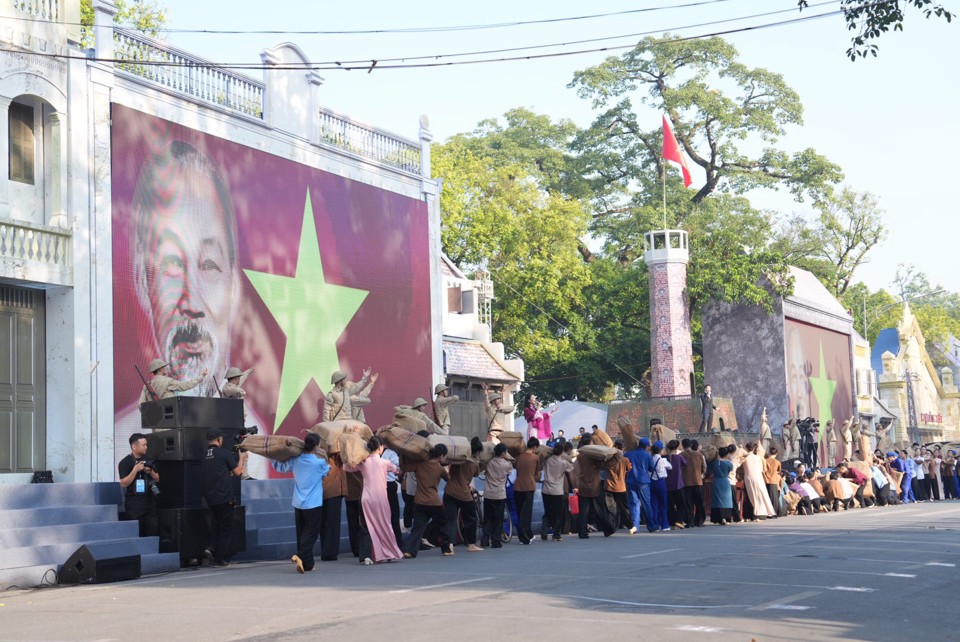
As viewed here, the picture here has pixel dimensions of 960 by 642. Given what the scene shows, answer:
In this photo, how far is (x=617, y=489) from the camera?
69.5ft

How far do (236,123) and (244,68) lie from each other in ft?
3.82

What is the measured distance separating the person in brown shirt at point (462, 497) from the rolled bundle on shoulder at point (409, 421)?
918 mm

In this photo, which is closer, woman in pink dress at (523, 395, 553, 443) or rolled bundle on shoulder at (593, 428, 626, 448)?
rolled bundle on shoulder at (593, 428, 626, 448)

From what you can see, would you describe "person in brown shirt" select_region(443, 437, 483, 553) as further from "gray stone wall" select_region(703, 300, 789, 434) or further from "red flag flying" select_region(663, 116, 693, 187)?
"gray stone wall" select_region(703, 300, 789, 434)

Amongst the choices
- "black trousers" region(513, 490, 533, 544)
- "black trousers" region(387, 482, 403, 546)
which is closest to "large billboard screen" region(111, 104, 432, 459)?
"black trousers" region(387, 482, 403, 546)

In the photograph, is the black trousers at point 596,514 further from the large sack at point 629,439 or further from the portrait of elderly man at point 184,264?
the portrait of elderly man at point 184,264

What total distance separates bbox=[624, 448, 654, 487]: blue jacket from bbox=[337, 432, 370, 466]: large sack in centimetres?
752

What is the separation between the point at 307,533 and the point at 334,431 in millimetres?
2070

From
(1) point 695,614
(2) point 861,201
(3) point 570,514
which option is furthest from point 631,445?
(2) point 861,201

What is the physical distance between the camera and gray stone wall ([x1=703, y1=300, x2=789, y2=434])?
4628cm

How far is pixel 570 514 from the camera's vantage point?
22.4 meters

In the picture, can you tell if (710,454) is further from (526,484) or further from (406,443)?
(406,443)

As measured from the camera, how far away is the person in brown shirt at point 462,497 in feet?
56.8

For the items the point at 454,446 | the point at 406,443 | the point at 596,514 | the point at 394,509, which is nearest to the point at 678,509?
the point at 596,514
